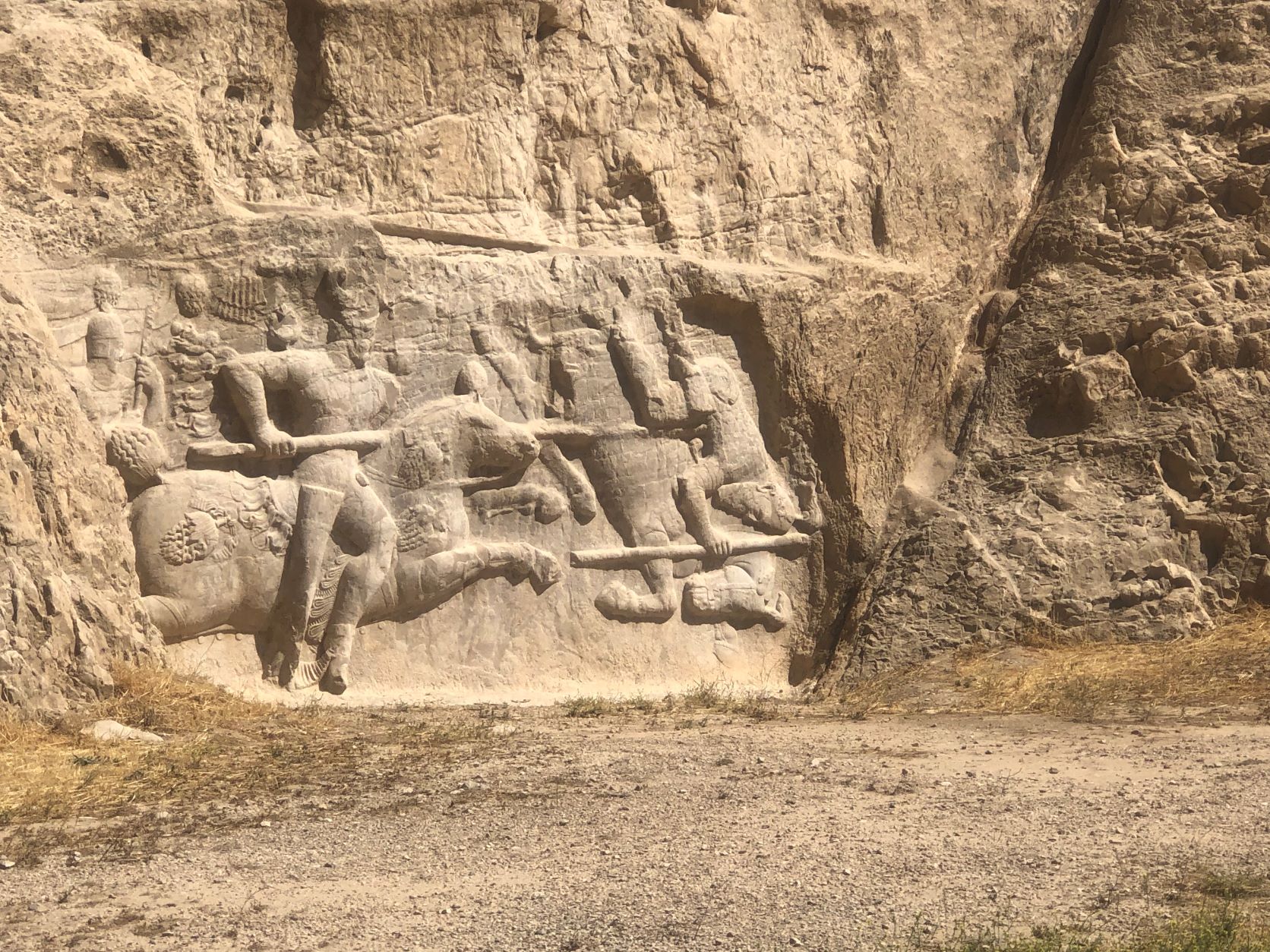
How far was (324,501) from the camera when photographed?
8891 millimetres

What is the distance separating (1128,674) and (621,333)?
330cm

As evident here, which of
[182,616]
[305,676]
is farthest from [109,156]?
[305,676]

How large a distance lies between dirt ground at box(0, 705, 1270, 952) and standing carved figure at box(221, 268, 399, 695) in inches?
65.2

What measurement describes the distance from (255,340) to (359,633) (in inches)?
63.5

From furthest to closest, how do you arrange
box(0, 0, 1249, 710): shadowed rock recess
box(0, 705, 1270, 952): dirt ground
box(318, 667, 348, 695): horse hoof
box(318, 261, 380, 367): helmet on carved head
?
box(318, 261, 380, 367): helmet on carved head, box(318, 667, 348, 695): horse hoof, box(0, 0, 1249, 710): shadowed rock recess, box(0, 705, 1270, 952): dirt ground

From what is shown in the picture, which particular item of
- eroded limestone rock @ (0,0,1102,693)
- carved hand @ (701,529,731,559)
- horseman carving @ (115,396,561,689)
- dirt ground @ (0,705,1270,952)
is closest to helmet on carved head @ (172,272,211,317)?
eroded limestone rock @ (0,0,1102,693)

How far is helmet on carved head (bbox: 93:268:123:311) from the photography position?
28.7 feet

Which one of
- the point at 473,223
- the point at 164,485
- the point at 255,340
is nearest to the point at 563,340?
the point at 473,223

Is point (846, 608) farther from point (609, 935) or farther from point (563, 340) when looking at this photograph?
point (609, 935)

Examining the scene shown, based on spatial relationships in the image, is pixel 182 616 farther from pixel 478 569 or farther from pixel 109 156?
pixel 109 156

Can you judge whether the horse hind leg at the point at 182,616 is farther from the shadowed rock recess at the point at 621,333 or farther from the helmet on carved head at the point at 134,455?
A: the helmet on carved head at the point at 134,455

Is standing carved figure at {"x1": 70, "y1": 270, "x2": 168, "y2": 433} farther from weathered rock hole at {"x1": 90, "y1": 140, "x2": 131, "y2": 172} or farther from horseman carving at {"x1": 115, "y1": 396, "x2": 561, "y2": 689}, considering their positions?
weathered rock hole at {"x1": 90, "y1": 140, "x2": 131, "y2": 172}

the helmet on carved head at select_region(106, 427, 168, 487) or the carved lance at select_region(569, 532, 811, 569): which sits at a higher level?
the helmet on carved head at select_region(106, 427, 168, 487)

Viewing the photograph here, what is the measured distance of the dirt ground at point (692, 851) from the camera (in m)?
5.34
